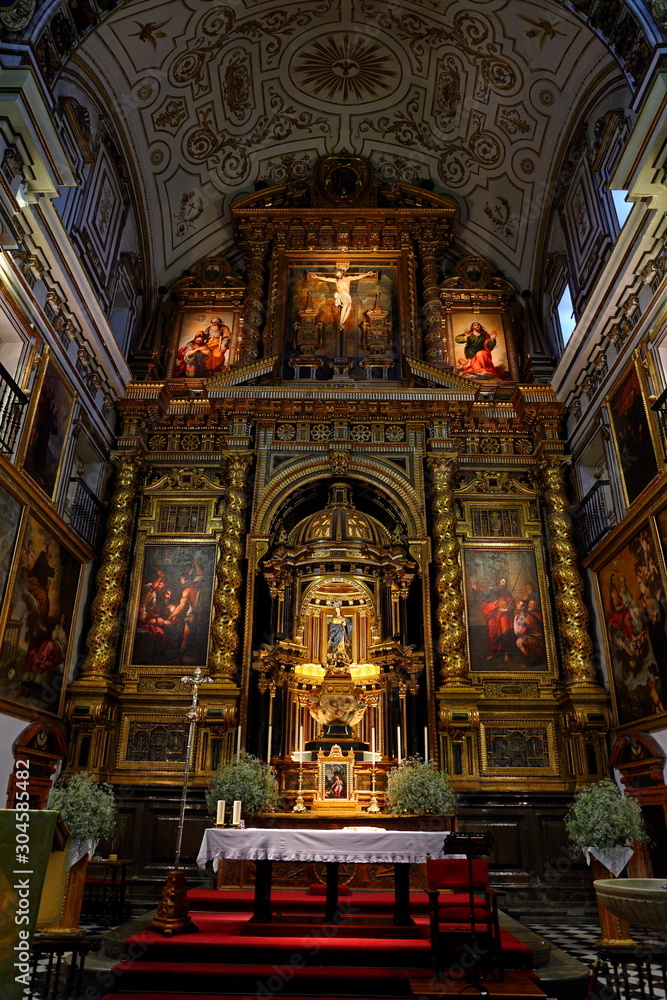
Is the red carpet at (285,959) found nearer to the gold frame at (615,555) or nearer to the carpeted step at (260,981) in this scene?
the carpeted step at (260,981)

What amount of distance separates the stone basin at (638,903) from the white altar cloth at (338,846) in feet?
9.56

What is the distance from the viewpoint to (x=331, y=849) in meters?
7.22

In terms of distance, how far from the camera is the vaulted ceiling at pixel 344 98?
46.6 ft

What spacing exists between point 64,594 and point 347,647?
5071 millimetres

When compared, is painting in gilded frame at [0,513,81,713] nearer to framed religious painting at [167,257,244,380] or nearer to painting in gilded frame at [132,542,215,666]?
painting in gilded frame at [132,542,215,666]

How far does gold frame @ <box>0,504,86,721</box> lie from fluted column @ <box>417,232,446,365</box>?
8391mm

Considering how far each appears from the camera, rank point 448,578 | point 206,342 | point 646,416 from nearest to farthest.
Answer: point 646,416, point 448,578, point 206,342

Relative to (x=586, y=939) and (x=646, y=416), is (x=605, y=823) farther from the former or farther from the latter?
(x=646, y=416)

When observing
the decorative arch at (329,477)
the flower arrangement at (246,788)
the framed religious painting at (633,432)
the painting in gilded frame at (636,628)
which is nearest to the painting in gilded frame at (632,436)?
the framed religious painting at (633,432)

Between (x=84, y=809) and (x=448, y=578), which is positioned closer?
(x=84, y=809)

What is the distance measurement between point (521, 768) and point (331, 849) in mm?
6391

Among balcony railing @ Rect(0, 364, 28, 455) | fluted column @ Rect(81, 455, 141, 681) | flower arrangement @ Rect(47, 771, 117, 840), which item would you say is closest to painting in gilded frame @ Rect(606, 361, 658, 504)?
flower arrangement @ Rect(47, 771, 117, 840)

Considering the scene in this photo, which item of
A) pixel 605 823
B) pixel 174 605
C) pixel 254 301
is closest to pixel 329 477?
pixel 174 605

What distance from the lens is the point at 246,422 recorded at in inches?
595
